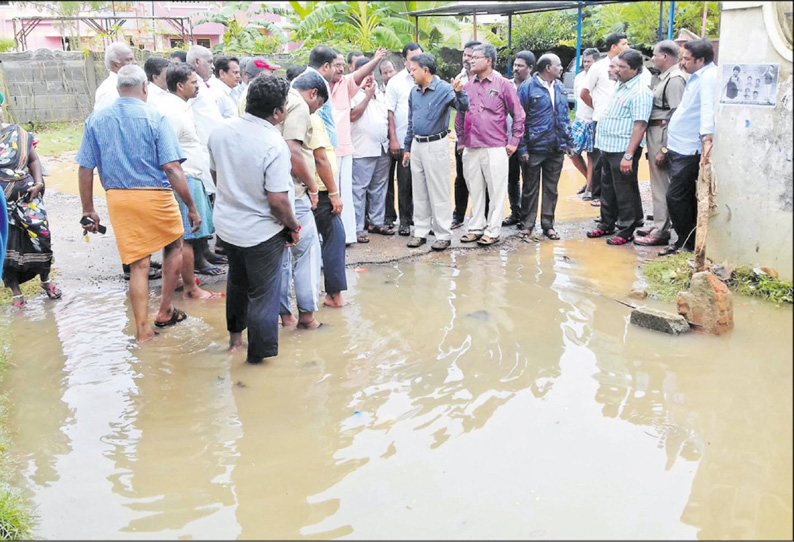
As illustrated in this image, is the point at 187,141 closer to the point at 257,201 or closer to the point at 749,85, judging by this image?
the point at 257,201

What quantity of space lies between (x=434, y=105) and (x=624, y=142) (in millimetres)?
1963

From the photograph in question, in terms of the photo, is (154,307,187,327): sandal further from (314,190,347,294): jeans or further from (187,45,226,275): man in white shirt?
(187,45,226,275): man in white shirt

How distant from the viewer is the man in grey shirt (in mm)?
4367

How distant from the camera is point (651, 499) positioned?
3209 mm

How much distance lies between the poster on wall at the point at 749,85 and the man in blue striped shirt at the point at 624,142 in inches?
53.1

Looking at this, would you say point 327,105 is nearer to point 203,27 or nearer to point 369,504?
point 369,504

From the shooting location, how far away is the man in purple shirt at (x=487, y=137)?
729 centimetres

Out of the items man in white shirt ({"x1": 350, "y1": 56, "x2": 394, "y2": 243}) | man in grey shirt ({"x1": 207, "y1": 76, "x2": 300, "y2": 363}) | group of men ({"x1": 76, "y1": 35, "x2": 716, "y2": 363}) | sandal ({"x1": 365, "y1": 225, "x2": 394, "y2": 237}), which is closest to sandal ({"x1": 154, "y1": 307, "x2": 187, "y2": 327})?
group of men ({"x1": 76, "y1": 35, "x2": 716, "y2": 363})

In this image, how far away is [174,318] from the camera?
5.62 meters

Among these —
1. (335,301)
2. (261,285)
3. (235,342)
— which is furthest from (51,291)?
(261,285)

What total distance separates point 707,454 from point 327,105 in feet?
12.8

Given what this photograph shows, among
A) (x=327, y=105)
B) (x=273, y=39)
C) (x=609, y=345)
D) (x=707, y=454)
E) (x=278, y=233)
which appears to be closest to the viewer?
(x=707, y=454)

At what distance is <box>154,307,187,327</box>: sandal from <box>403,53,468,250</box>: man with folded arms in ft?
9.08

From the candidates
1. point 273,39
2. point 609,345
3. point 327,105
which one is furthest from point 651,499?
point 273,39
